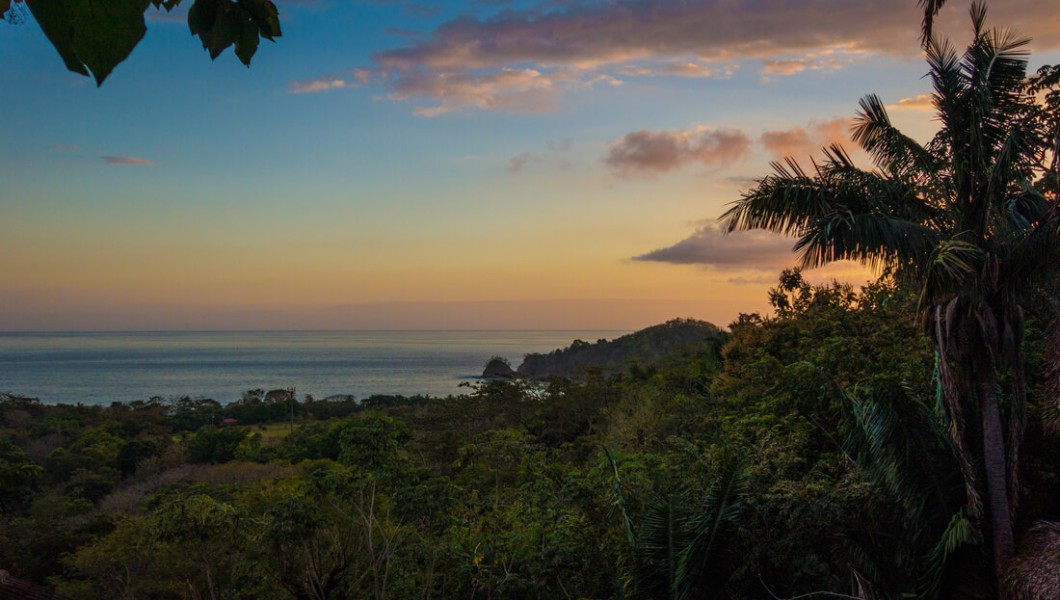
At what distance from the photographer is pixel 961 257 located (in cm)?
702

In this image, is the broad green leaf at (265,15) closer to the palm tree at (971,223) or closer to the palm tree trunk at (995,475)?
the palm tree at (971,223)

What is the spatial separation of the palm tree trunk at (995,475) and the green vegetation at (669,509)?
228 mm

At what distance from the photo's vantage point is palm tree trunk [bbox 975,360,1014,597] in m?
7.31

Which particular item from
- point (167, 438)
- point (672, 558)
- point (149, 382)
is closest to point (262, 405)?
point (167, 438)

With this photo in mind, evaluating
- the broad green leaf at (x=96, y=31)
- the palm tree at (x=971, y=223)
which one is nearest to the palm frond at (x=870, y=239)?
the palm tree at (x=971, y=223)

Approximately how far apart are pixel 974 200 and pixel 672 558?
199 inches

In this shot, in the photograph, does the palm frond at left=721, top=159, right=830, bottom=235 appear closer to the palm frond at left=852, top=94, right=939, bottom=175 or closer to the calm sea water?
the palm frond at left=852, top=94, right=939, bottom=175

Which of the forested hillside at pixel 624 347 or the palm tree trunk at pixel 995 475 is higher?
the palm tree trunk at pixel 995 475

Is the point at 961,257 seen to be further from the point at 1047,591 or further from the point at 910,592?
the point at 910,592

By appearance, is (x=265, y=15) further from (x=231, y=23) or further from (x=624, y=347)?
(x=624, y=347)

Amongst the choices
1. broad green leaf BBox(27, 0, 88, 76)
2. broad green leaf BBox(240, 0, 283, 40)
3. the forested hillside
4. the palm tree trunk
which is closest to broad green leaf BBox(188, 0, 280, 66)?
broad green leaf BBox(240, 0, 283, 40)

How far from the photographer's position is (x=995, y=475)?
7441 mm

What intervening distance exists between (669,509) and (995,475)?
3411 mm

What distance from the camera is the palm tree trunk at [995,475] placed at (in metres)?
7.31
